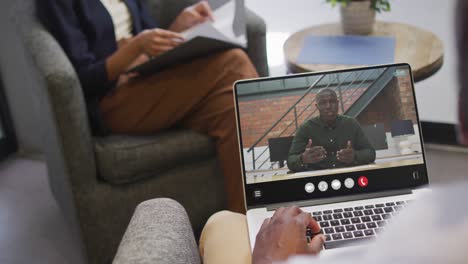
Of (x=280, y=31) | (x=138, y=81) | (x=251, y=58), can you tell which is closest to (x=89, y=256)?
(x=138, y=81)

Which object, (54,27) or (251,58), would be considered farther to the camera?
(251,58)

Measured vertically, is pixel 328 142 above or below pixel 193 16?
below

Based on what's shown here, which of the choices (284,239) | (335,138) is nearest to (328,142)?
(335,138)

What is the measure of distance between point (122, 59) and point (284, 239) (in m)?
0.97

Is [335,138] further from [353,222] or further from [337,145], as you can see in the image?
[353,222]

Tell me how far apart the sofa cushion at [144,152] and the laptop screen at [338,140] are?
24.5 inches

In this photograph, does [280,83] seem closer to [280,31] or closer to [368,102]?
[368,102]

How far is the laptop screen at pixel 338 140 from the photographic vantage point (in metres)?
0.95

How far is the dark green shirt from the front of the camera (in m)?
0.95

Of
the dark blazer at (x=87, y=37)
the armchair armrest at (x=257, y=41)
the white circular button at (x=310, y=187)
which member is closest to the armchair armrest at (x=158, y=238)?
the white circular button at (x=310, y=187)

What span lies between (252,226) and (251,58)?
0.95 meters

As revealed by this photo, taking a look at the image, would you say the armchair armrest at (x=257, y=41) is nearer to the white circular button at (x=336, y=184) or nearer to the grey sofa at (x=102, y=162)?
the grey sofa at (x=102, y=162)

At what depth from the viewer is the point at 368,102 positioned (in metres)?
0.96

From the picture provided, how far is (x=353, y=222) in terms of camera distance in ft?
2.93
